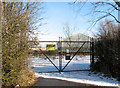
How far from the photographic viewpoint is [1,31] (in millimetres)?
3742

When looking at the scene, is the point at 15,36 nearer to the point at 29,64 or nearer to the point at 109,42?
the point at 29,64

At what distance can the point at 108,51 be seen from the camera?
614 cm

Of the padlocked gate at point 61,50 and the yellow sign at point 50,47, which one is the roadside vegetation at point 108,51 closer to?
the padlocked gate at point 61,50

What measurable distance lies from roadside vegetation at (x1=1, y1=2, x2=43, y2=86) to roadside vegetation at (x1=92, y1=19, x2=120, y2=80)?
13.8ft

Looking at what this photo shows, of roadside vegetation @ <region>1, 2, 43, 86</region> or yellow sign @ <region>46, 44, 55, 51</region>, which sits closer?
roadside vegetation @ <region>1, 2, 43, 86</region>

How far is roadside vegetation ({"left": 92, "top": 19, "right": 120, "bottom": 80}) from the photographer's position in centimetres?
564

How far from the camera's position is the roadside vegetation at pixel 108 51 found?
564 cm

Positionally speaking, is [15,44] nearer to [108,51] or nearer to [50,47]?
[50,47]

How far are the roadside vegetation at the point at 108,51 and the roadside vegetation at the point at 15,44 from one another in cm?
420

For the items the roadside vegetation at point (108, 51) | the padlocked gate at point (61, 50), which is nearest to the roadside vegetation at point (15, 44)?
the padlocked gate at point (61, 50)

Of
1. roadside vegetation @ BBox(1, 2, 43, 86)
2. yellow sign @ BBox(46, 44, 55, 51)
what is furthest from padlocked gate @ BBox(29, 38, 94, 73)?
roadside vegetation @ BBox(1, 2, 43, 86)

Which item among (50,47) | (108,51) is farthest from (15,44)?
(108,51)

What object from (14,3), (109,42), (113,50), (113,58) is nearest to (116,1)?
(109,42)

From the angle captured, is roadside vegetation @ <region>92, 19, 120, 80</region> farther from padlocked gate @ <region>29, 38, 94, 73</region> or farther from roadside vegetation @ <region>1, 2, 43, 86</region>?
roadside vegetation @ <region>1, 2, 43, 86</region>
